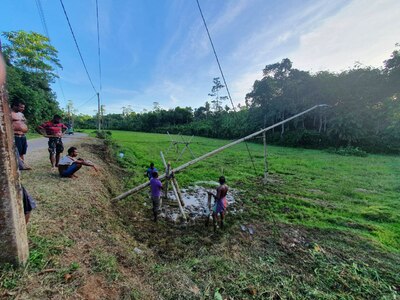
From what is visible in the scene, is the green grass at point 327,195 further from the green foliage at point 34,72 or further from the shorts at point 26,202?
the green foliage at point 34,72

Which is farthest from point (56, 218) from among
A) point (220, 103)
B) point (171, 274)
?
point (220, 103)

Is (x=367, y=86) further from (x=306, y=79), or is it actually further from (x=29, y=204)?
(x=29, y=204)

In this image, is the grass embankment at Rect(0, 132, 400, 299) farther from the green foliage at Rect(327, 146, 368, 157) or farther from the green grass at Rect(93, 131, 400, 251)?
the green foliage at Rect(327, 146, 368, 157)

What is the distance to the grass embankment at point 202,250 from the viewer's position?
10.9ft

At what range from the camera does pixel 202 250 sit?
5.09 metres

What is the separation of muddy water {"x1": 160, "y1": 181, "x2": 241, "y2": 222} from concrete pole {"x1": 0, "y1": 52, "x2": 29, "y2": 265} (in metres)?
4.74

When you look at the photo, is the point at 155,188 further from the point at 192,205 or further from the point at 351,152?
the point at 351,152

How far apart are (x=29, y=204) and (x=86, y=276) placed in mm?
1524

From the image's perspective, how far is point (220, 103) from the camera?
66.2 m

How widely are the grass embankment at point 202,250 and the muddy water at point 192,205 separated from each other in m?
0.67

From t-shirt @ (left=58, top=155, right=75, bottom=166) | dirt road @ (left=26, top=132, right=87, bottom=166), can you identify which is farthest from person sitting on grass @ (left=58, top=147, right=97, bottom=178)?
dirt road @ (left=26, top=132, right=87, bottom=166)

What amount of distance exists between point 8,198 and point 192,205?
6643 millimetres

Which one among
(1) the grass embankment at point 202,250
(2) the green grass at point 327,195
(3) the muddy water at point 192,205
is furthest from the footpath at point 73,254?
(2) the green grass at point 327,195

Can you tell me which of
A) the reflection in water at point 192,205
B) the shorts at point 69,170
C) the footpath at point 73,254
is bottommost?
the reflection in water at point 192,205
